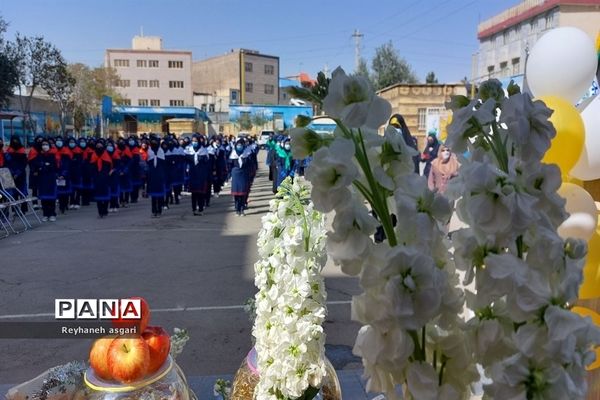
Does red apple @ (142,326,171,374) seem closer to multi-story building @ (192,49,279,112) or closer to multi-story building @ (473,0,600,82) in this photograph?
multi-story building @ (473,0,600,82)

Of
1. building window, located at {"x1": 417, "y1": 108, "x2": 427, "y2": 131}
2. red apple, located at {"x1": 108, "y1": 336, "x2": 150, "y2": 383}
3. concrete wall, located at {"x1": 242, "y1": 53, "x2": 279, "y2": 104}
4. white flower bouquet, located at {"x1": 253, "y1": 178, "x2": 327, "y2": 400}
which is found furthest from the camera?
concrete wall, located at {"x1": 242, "y1": 53, "x2": 279, "y2": 104}

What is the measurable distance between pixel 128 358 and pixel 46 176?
931 cm

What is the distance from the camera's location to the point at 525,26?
1241 inches

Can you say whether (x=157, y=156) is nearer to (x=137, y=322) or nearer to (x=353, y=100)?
(x=137, y=322)

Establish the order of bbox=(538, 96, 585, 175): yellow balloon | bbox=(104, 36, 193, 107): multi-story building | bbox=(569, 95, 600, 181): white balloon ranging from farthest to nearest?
bbox=(104, 36, 193, 107): multi-story building
bbox=(569, 95, 600, 181): white balloon
bbox=(538, 96, 585, 175): yellow balloon

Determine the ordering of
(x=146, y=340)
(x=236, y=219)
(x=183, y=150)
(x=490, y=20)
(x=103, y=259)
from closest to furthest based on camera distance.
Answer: (x=146, y=340)
(x=103, y=259)
(x=236, y=219)
(x=183, y=150)
(x=490, y=20)

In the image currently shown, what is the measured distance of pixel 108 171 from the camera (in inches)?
421

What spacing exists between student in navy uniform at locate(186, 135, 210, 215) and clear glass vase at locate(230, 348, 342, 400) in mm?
9084

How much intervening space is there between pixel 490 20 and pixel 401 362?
40.4m

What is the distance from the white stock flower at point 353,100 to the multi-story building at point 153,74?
71.9 meters

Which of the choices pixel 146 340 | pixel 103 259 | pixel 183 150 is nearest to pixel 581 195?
pixel 146 340

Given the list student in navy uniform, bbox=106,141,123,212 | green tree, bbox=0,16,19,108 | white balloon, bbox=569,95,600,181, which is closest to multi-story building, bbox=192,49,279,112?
green tree, bbox=0,16,19,108

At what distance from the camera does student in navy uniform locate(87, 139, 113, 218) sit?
10422 mm

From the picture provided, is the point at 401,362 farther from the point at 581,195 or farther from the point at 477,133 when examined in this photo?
the point at 581,195
